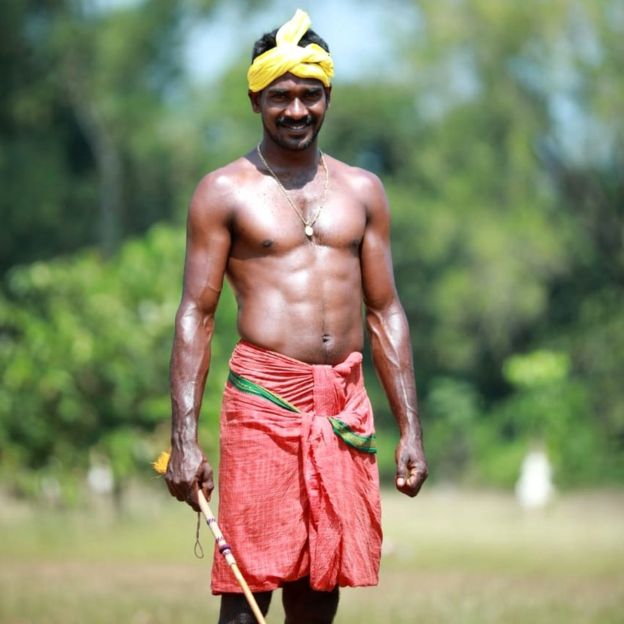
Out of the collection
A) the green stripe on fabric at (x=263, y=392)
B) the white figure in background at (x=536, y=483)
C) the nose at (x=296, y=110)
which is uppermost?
the nose at (x=296, y=110)

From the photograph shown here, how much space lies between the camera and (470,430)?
20594mm

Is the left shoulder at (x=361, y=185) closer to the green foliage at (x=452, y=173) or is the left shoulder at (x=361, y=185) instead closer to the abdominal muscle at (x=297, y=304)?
the abdominal muscle at (x=297, y=304)

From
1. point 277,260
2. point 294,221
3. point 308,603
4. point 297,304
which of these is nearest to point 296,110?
point 294,221

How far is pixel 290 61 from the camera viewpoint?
14.8ft

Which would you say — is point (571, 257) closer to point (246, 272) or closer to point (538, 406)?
point (538, 406)

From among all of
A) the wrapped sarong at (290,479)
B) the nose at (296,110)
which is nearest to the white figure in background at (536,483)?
the wrapped sarong at (290,479)

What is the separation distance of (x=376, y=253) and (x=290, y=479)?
2.42ft

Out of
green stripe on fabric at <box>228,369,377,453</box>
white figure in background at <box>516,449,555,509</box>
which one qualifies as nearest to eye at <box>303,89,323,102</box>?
green stripe on fabric at <box>228,369,377,453</box>

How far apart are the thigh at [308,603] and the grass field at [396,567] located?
8.09ft

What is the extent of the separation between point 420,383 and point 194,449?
58.9 feet

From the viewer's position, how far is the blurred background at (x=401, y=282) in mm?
10836

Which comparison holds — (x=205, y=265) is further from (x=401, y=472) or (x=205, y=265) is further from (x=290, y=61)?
(x=401, y=472)

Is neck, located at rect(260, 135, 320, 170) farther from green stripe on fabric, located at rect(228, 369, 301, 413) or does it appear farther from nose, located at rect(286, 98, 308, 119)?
green stripe on fabric, located at rect(228, 369, 301, 413)

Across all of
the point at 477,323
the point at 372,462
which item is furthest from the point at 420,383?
the point at 372,462
